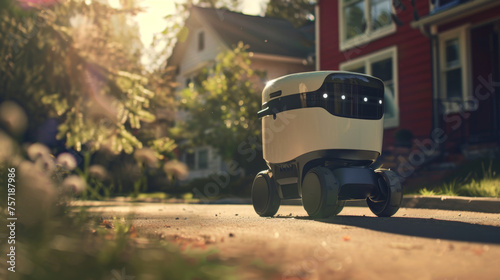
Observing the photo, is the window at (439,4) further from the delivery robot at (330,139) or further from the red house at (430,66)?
the delivery robot at (330,139)

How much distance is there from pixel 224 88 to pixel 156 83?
667 centimetres

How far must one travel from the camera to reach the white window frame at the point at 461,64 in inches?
503

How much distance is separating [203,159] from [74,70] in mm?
20011

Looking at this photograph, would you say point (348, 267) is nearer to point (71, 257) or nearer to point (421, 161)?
point (71, 257)

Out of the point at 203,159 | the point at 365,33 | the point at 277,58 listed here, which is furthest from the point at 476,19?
the point at 203,159

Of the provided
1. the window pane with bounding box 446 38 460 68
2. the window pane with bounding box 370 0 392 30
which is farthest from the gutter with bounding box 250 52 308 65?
the window pane with bounding box 446 38 460 68

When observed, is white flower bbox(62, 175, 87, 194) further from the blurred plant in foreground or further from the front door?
the front door

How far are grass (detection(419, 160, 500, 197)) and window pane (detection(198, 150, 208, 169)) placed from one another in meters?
18.3

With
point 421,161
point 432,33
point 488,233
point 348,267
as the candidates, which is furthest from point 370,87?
point 432,33

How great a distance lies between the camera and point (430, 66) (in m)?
13.9

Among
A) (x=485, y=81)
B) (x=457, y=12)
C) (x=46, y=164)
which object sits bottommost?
(x=46, y=164)

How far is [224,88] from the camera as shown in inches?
741

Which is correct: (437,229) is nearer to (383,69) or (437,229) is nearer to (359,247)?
(359,247)

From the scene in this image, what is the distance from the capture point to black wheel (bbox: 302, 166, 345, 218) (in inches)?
→ 217
